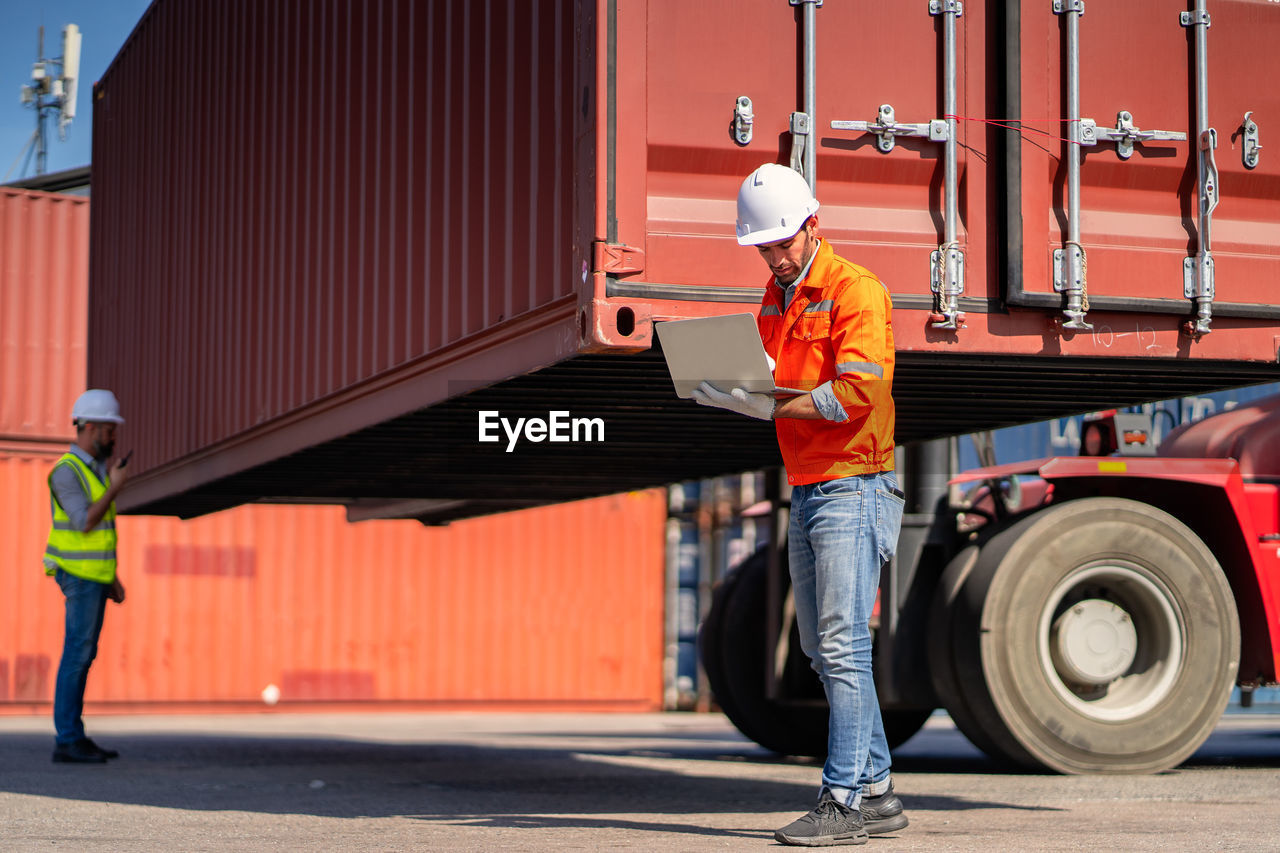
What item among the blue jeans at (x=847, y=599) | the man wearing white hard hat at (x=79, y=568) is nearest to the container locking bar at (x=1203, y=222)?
the blue jeans at (x=847, y=599)

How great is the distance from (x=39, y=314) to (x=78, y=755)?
802 centimetres

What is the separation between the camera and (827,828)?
4.47 meters

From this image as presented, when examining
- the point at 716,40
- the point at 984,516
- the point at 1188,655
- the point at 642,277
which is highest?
the point at 716,40

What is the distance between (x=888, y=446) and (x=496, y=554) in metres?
11.9

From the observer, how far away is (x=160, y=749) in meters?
9.45

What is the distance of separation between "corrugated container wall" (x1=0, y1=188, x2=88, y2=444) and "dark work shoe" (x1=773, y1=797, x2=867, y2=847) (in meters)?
12.0

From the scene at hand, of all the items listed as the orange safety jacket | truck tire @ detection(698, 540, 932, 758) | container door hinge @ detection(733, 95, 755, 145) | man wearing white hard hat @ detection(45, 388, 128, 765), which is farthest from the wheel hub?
man wearing white hard hat @ detection(45, 388, 128, 765)

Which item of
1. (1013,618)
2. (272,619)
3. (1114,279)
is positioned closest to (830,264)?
(1114,279)

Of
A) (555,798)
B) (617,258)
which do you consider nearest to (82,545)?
(555,798)

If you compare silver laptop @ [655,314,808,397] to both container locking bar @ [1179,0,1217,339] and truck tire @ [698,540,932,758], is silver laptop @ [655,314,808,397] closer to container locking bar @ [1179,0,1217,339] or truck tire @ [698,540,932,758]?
container locking bar @ [1179,0,1217,339]

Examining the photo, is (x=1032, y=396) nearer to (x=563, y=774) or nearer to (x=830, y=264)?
(x=830, y=264)

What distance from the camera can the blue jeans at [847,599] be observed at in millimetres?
4551

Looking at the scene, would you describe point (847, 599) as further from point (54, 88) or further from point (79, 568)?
point (54, 88)

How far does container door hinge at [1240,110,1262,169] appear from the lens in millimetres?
5070
